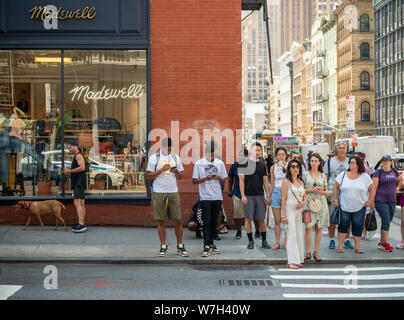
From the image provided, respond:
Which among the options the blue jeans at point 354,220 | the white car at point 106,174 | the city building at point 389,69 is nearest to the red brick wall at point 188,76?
the white car at point 106,174

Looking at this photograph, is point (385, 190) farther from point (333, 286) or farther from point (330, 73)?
point (330, 73)

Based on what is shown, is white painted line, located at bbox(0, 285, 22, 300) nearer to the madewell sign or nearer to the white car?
the white car

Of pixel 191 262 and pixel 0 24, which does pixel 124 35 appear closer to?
pixel 0 24

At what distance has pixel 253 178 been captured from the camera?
11367 millimetres

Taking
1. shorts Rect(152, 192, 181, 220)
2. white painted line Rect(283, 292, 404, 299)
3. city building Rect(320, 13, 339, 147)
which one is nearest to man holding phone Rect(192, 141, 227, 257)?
shorts Rect(152, 192, 181, 220)

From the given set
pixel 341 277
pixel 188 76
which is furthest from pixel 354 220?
pixel 188 76

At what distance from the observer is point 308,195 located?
10398 mm

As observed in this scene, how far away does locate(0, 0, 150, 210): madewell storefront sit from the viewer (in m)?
13.7

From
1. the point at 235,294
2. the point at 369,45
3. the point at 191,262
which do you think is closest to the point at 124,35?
the point at 191,262

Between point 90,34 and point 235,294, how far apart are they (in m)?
7.82

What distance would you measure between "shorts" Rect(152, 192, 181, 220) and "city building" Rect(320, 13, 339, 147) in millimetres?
76400

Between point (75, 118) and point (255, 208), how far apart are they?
15.8 ft
